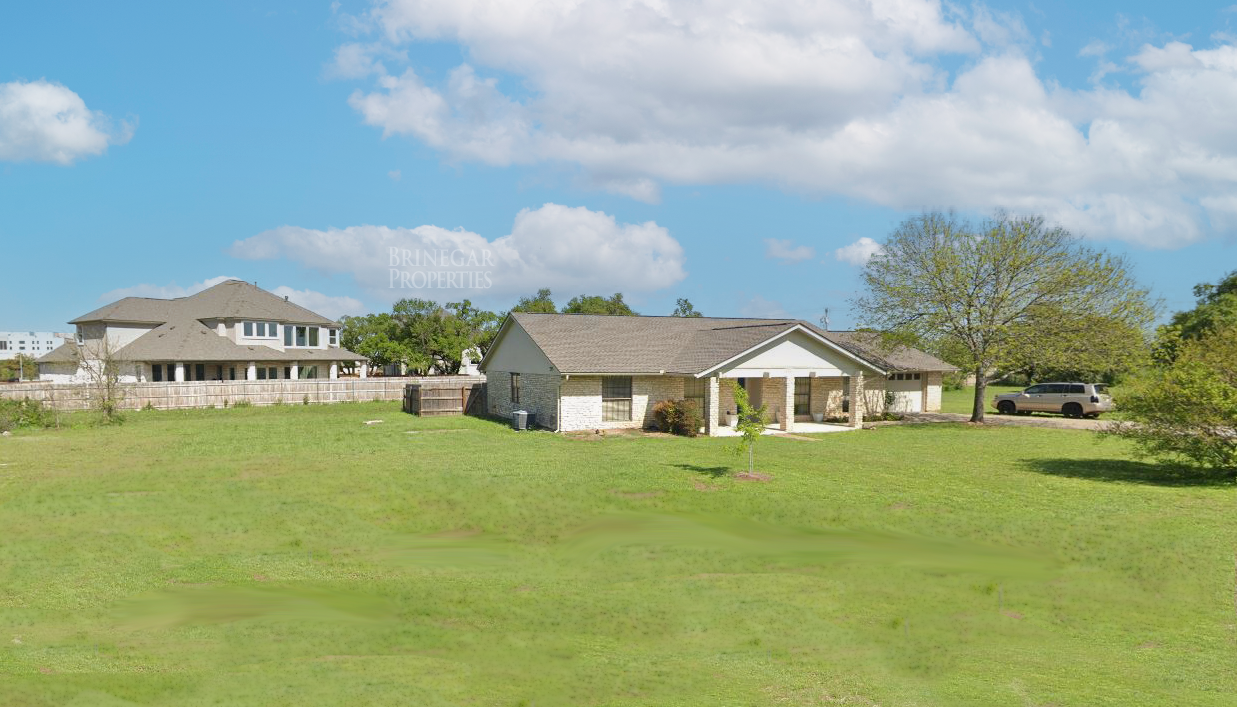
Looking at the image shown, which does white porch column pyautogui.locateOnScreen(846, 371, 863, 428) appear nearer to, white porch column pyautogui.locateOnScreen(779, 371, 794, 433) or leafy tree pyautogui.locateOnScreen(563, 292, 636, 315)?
white porch column pyautogui.locateOnScreen(779, 371, 794, 433)

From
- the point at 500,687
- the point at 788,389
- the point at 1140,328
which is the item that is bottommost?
the point at 500,687

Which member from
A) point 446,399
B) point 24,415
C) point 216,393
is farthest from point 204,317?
point 446,399

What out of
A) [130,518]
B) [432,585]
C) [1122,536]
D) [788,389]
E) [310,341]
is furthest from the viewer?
[310,341]

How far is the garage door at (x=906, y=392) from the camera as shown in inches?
1543

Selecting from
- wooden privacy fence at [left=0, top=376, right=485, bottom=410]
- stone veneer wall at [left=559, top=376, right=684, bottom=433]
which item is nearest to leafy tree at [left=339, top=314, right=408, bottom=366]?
wooden privacy fence at [left=0, top=376, right=485, bottom=410]

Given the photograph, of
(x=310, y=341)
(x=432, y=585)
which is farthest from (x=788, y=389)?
(x=310, y=341)

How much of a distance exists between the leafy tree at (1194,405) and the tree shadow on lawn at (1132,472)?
1.39 ft

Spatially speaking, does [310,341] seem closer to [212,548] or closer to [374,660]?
[212,548]

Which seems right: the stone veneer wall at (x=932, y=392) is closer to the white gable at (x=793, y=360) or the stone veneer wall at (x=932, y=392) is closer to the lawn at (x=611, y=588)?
the white gable at (x=793, y=360)

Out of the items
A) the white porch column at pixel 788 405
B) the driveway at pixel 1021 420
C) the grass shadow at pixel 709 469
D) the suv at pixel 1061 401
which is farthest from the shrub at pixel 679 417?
the suv at pixel 1061 401

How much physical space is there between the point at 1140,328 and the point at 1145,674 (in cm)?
3125

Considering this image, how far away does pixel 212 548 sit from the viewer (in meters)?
12.3

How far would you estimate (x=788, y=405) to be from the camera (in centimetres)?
3183

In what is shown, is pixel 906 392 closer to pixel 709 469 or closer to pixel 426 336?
pixel 709 469
